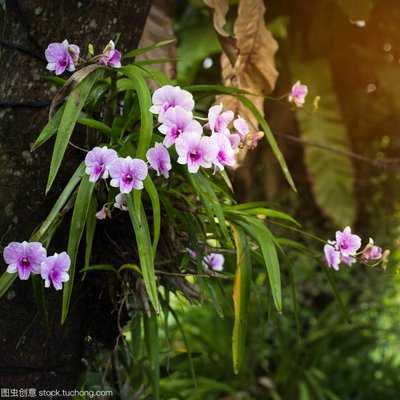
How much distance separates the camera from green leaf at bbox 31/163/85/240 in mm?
1102

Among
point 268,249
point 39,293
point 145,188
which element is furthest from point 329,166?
point 39,293

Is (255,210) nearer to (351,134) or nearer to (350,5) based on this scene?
(350,5)

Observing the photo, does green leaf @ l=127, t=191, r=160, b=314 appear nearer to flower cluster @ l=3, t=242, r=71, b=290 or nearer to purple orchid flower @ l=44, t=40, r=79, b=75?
flower cluster @ l=3, t=242, r=71, b=290

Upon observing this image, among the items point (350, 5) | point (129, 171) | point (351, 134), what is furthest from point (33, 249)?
point (351, 134)

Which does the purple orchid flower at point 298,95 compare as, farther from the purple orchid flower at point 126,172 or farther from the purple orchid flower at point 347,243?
the purple orchid flower at point 126,172

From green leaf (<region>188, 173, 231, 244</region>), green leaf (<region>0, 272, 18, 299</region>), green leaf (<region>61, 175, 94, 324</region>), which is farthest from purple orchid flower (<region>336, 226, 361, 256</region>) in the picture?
green leaf (<region>0, 272, 18, 299</region>)

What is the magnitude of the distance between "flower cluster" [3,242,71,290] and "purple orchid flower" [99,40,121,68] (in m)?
0.34

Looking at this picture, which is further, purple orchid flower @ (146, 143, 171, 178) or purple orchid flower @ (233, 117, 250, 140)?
purple orchid flower @ (233, 117, 250, 140)

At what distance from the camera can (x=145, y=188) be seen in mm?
1140

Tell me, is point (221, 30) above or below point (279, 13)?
below

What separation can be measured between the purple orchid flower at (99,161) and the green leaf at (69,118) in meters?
0.05

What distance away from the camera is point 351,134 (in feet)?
10.9

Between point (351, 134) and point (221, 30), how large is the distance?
6.25ft

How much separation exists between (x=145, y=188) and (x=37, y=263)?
218mm
